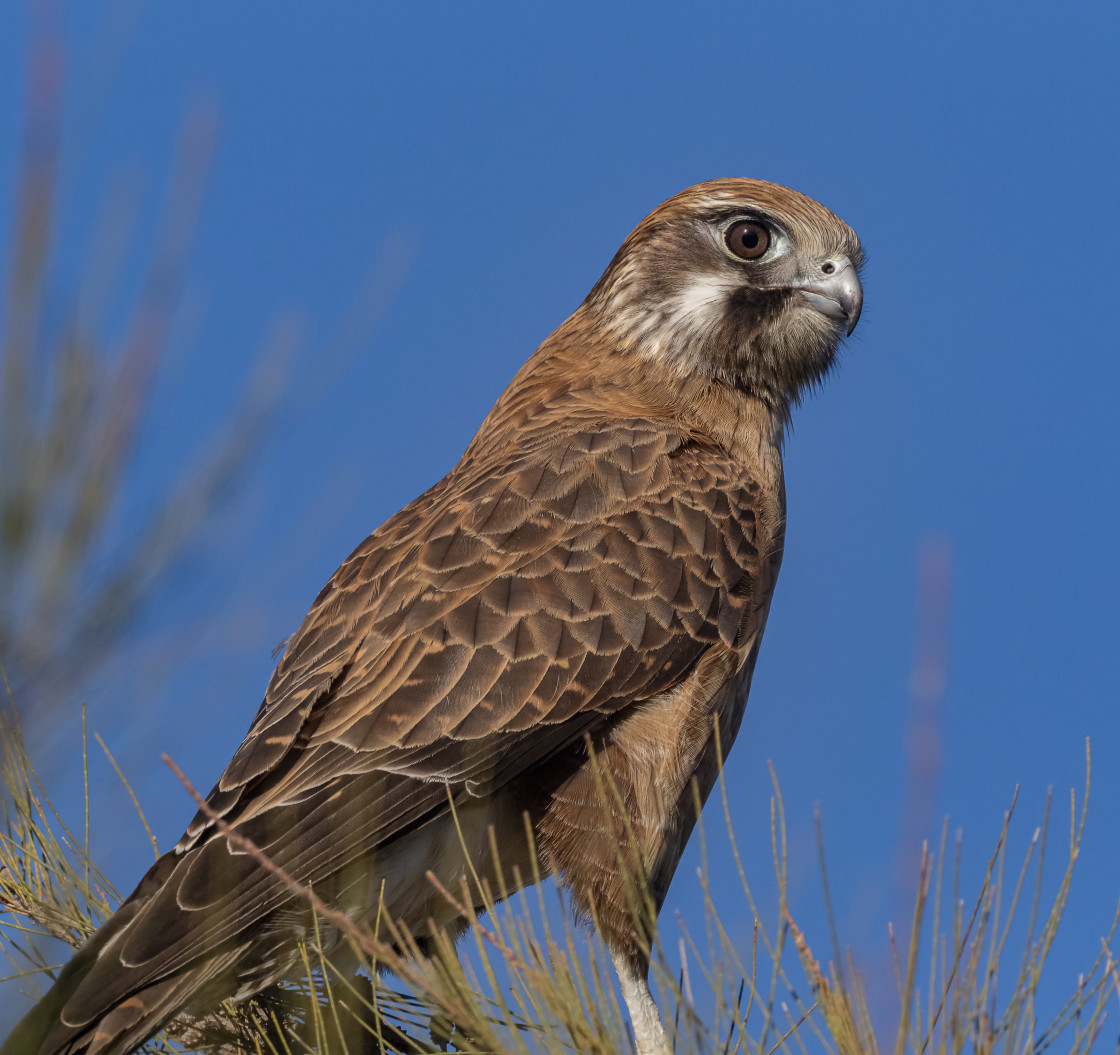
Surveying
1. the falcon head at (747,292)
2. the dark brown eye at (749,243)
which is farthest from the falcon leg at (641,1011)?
the dark brown eye at (749,243)

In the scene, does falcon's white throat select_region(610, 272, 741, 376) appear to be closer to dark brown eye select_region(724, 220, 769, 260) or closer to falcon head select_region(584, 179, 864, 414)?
falcon head select_region(584, 179, 864, 414)

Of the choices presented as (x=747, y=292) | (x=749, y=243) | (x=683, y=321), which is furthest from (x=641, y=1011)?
(x=749, y=243)

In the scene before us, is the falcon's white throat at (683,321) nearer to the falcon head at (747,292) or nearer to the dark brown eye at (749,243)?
the falcon head at (747,292)

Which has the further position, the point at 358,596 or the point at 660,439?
the point at 660,439

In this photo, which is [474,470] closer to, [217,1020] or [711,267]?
[711,267]

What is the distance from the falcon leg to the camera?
3.66 m

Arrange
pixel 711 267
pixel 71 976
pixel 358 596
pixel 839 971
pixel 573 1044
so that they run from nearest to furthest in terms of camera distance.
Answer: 1. pixel 839 971
2. pixel 573 1044
3. pixel 71 976
4. pixel 358 596
5. pixel 711 267

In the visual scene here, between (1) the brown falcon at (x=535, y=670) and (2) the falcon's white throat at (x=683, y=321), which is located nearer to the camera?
(1) the brown falcon at (x=535, y=670)

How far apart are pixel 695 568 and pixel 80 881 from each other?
190 centimetres

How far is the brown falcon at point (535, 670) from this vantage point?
2.99m

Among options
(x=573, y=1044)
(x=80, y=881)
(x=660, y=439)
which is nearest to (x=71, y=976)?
(x=80, y=881)

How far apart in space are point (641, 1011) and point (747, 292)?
2.52 m

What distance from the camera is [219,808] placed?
3254 mm

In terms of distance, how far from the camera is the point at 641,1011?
3730 millimetres
